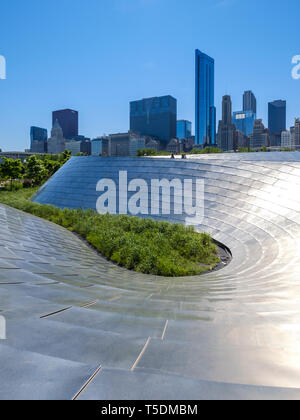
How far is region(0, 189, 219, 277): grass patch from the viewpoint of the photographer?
1340 centimetres

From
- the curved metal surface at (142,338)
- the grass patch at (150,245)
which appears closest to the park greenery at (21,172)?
the grass patch at (150,245)

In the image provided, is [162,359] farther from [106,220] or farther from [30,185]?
[30,185]

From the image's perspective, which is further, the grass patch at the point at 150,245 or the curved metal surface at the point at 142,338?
the grass patch at the point at 150,245

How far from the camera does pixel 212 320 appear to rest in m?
4.45

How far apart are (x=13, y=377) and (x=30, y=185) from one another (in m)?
51.3

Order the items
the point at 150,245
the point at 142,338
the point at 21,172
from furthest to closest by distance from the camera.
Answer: the point at 21,172 → the point at 150,245 → the point at 142,338

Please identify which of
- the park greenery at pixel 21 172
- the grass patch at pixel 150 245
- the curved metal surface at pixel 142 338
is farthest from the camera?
the park greenery at pixel 21 172

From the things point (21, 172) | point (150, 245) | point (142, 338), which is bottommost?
point (150, 245)

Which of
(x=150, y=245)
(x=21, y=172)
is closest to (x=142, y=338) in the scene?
(x=150, y=245)

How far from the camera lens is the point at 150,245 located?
15.1m

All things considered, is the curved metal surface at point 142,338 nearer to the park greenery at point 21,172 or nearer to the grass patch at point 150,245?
the grass patch at point 150,245

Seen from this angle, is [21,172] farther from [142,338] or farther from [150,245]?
[142,338]

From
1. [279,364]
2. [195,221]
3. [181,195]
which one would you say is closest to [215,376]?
[279,364]

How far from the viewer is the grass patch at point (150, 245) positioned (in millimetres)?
13398
